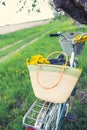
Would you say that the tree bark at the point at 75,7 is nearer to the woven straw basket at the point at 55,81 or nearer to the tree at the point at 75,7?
the tree at the point at 75,7

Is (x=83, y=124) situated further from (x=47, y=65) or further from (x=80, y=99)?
(x=47, y=65)

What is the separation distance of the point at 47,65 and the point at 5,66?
752 centimetres

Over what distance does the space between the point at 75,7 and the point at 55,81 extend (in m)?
1.52

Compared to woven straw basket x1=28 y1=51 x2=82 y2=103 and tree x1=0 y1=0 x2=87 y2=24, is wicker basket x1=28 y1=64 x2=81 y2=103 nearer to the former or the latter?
woven straw basket x1=28 y1=51 x2=82 y2=103

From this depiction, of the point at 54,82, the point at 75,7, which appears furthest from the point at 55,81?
the point at 75,7

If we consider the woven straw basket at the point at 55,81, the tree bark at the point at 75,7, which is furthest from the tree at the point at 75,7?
the woven straw basket at the point at 55,81

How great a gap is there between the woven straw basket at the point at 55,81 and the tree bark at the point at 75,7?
1197 mm

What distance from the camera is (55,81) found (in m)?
3.93

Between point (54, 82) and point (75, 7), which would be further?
point (75, 7)

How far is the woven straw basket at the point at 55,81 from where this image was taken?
3.90m

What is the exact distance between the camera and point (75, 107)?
636 cm

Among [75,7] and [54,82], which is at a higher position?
[75,7]

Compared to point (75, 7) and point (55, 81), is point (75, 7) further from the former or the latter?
point (55, 81)

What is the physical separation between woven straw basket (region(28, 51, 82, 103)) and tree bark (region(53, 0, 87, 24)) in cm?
120
